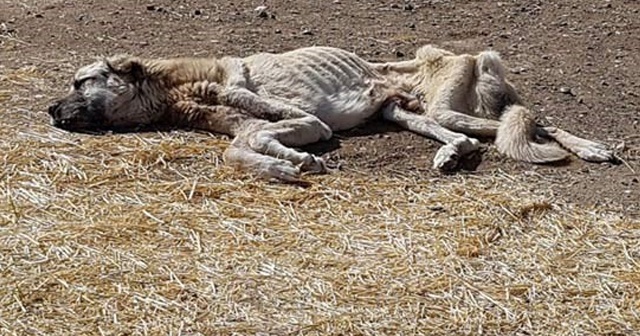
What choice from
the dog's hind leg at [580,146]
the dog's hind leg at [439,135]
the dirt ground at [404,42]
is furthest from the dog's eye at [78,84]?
the dog's hind leg at [580,146]

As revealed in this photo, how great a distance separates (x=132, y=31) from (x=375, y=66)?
2486 millimetres

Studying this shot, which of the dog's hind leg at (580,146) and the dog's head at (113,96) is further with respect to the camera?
the dog's head at (113,96)

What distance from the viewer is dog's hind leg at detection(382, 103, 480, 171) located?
21.3 feet

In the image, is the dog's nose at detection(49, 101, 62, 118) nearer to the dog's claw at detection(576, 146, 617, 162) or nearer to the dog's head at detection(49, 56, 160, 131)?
the dog's head at detection(49, 56, 160, 131)

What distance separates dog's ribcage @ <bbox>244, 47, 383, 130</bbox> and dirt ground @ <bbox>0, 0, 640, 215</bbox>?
14 centimetres

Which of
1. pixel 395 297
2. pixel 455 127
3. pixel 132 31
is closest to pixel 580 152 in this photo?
pixel 455 127

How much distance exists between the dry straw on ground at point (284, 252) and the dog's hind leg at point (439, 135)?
0.20 metres

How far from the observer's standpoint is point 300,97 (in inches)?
281

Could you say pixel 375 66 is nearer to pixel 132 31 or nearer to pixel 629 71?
pixel 629 71

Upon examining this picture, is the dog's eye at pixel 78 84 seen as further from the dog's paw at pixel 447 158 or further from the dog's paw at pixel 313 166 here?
the dog's paw at pixel 447 158

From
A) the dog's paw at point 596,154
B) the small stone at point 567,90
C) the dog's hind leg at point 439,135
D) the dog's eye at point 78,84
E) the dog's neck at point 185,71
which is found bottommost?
Answer: the small stone at point 567,90

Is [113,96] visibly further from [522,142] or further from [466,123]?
[522,142]

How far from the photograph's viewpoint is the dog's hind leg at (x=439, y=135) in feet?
21.3

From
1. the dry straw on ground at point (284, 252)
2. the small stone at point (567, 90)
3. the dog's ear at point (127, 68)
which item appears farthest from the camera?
the small stone at point (567, 90)
